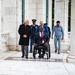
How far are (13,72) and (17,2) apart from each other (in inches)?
366

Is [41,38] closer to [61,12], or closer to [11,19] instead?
[11,19]

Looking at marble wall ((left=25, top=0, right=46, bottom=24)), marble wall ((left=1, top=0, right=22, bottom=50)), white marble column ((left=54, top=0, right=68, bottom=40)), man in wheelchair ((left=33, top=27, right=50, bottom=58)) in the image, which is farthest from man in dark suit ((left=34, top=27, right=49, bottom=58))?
white marble column ((left=54, top=0, right=68, bottom=40))

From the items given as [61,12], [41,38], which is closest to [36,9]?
[61,12]

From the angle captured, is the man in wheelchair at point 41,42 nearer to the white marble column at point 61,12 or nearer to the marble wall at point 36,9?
the marble wall at point 36,9

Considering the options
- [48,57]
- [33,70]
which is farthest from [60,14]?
[33,70]

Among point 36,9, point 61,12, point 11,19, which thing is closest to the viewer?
point 11,19

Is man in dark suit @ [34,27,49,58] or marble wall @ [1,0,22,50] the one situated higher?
marble wall @ [1,0,22,50]

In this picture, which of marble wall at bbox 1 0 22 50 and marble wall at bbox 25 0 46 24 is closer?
marble wall at bbox 1 0 22 50

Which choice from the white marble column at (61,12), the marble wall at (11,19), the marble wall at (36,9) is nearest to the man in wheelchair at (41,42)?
the marble wall at (11,19)

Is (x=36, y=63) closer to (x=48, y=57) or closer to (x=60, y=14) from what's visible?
(x=48, y=57)

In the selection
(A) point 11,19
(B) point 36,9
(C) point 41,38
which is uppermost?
(B) point 36,9

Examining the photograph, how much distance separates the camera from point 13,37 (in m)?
20.3

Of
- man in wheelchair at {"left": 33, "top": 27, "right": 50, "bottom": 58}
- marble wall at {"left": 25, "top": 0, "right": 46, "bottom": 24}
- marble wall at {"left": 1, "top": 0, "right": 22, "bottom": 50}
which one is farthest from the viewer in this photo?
marble wall at {"left": 25, "top": 0, "right": 46, "bottom": 24}

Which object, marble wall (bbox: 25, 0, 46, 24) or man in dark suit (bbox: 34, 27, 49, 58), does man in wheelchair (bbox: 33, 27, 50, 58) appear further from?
marble wall (bbox: 25, 0, 46, 24)
